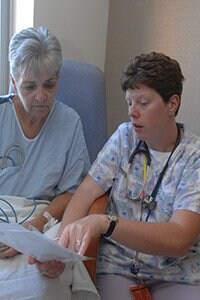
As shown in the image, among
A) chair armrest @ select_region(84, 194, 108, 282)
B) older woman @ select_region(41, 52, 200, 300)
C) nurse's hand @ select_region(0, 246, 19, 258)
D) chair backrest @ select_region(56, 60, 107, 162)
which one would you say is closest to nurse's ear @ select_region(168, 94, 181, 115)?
older woman @ select_region(41, 52, 200, 300)

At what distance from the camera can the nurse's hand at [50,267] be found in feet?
4.05

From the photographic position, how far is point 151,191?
4.87 ft

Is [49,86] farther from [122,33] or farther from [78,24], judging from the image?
[122,33]

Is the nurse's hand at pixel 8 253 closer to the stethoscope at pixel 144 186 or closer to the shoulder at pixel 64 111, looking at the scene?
the stethoscope at pixel 144 186

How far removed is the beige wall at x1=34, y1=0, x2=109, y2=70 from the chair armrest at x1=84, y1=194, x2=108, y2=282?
3.15 feet

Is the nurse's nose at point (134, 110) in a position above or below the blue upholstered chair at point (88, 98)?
above

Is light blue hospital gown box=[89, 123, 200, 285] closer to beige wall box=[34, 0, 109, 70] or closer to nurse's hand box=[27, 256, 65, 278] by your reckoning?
nurse's hand box=[27, 256, 65, 278]

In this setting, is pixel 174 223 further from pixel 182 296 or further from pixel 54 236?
pixel 54 236

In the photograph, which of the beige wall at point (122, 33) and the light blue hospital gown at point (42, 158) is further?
the beige wall at point (122, 33)

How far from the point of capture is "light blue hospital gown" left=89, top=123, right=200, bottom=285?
4.63 ft

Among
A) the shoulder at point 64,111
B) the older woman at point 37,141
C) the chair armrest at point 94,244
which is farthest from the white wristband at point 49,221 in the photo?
the shoulder at point 64,111

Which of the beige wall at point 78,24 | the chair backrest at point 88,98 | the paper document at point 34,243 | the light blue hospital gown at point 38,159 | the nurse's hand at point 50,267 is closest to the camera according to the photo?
the paper document at point 34,243

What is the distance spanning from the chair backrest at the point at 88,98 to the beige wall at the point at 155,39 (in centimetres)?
44

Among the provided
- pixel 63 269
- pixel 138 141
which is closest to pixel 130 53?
pixel 138 141
